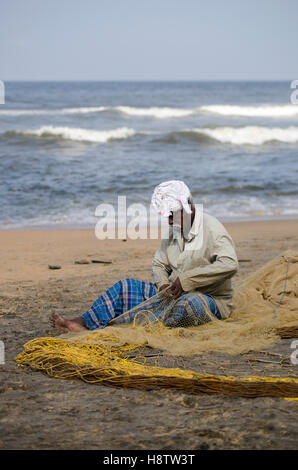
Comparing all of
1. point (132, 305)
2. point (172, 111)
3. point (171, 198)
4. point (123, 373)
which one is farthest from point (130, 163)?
point (172, 111)

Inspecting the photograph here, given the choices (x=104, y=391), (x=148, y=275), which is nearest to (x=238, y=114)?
(x=148, y=275)

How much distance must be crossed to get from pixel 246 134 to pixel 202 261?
20.7m

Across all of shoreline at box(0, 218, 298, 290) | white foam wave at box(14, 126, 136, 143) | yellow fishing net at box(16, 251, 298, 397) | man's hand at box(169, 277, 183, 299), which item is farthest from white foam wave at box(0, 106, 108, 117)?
man's hand at box(169, 277, 183, 299)

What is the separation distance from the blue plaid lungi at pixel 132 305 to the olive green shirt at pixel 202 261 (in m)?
0.08

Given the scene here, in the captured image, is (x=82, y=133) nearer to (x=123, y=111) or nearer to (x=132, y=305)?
(x=123, y=111)

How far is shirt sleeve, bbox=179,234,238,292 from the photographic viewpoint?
4.28 metres

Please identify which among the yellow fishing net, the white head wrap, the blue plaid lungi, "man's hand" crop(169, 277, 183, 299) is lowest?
the yellow fishing net

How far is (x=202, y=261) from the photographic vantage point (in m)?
4.43

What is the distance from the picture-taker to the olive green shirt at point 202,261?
431 cm

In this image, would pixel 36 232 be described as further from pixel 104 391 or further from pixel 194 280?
pixel 104 391

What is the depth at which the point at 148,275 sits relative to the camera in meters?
6.64

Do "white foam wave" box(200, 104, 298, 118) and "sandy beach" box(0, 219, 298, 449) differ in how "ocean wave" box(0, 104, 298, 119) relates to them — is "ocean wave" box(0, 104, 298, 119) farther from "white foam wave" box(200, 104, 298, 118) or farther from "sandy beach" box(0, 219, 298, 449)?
"sandy beach" box(0, 219, 298, 449)

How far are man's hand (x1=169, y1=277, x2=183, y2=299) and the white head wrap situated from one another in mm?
512

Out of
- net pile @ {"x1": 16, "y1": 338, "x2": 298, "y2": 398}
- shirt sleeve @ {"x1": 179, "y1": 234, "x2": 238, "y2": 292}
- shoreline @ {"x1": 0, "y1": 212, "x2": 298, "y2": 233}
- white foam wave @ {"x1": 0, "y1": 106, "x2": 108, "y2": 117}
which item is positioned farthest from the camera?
white foam wave @ {"x1": 0, "y1": 106, "x2": 108, "y2": 117}
